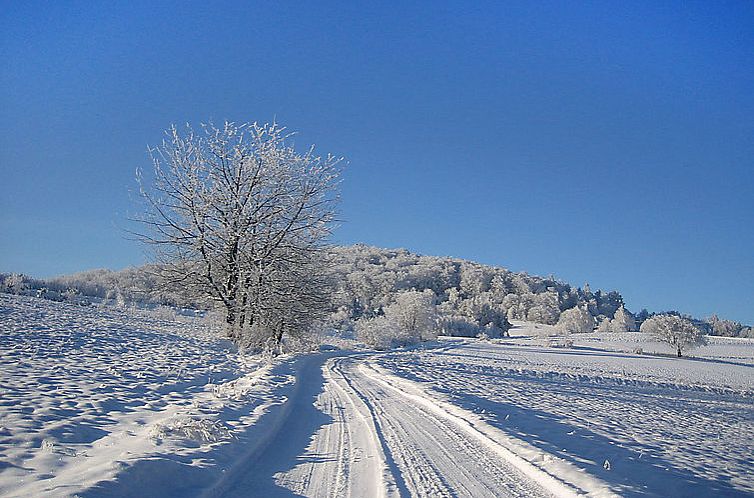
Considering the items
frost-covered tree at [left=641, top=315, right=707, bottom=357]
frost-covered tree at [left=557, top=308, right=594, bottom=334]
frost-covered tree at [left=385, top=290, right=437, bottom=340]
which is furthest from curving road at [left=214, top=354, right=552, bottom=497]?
frost-covered tree at [left=557, top=308, right=594, bottom=334]

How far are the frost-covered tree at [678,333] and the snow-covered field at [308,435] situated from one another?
3981 centimetres

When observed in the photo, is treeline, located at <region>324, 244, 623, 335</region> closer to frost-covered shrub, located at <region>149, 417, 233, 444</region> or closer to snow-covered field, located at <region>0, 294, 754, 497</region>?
snow-covered field, located at <region>0, 294, 754, 497</region>

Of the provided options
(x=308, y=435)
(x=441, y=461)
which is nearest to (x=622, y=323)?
(x=308, y=435)

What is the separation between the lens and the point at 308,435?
683cm

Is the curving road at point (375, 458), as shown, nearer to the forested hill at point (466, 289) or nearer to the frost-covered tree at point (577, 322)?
the forested hill at point (466, 289)

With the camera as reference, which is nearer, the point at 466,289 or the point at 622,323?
the point at 622,323

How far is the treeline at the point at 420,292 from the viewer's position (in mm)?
27953

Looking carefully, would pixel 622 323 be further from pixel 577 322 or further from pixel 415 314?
pixel 415 314

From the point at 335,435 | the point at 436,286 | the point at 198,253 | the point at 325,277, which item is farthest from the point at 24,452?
the point at 436,286

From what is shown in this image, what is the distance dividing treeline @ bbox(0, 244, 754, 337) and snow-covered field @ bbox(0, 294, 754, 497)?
12.8 meters

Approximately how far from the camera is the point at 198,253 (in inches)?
853

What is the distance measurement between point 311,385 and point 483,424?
5689 millimetres

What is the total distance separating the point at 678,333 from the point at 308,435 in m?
52.4

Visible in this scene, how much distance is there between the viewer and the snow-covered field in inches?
182
